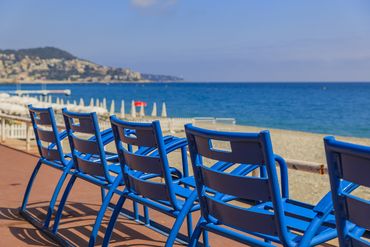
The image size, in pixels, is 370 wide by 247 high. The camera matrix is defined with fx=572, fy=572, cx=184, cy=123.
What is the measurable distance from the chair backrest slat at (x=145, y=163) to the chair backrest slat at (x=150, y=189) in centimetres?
7

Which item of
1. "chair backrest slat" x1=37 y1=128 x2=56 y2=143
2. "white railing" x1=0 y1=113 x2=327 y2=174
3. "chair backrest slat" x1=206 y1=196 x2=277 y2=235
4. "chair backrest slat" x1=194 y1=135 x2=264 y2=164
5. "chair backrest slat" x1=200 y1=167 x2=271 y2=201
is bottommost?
"white railing" x1=0 y1=113 x2=327 y2=174

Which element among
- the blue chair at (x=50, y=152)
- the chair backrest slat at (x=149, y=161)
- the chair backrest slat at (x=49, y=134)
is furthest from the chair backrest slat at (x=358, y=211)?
the chair backrest slat at (x=49, y=134)

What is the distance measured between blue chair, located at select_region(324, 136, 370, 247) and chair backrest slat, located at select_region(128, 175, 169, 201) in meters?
1.36

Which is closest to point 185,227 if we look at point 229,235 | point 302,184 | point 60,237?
point 60,237

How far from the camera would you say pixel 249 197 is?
2633 millimetres

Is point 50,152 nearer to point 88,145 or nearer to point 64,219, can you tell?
Answer: point 64,219

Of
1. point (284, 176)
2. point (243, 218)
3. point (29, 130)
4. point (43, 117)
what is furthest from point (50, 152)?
point (29, 130)

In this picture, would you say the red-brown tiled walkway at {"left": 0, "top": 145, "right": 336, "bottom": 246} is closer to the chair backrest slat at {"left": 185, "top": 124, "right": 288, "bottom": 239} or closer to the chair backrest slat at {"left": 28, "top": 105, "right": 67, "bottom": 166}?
the chair backrest slat at {"left": 28, "top": 105, "right": 67, "bottom": 166}

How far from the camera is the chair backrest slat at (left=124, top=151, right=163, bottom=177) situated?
11.0 ft

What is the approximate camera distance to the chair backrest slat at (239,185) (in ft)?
8.41

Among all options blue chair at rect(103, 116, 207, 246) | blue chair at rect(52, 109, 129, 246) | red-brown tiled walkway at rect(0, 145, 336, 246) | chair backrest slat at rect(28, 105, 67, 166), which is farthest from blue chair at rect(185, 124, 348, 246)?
chair backrest slat at rect(28, 105, 67, 166)

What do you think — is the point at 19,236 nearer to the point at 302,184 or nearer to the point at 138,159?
the point at 138,159

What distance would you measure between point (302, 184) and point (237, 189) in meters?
8.92

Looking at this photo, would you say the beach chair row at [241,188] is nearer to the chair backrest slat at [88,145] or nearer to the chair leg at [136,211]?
the chair backrest slat at [88,145]
